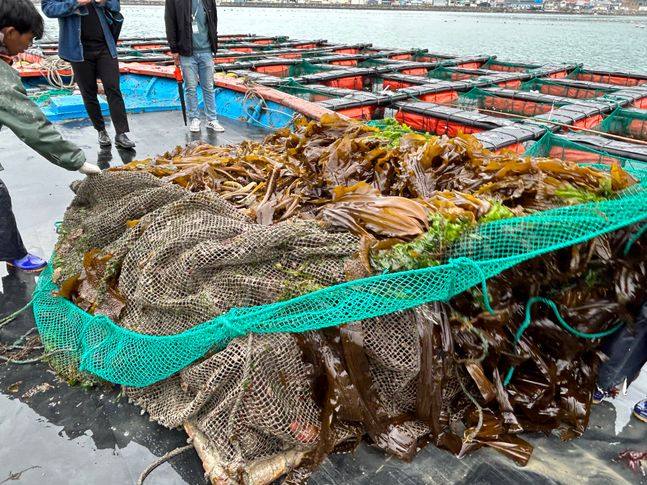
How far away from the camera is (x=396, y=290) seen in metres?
1.84

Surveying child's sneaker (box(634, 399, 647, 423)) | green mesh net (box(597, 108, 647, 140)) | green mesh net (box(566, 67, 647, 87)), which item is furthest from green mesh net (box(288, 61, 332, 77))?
child's sneaker (box(634, 399, 647, 423))

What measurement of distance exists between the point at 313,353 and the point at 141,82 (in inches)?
A: 340

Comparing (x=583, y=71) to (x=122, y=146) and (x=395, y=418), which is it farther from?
(x=395, y=418)

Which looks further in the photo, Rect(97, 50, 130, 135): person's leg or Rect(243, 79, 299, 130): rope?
Rect(243, 79, 299, 130): rope

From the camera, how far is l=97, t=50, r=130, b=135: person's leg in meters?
5.05

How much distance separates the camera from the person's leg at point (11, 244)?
3041 mm

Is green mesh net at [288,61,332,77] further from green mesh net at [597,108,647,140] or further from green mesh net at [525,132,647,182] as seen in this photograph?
green mesh net at [525,132,647,182]

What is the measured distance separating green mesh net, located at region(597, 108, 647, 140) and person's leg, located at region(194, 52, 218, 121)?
5909 millimetres

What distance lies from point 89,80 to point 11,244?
8.96ft

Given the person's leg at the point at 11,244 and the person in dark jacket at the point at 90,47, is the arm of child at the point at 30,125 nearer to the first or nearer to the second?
the person's leg at the point at 11,244

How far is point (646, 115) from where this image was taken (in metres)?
7.18

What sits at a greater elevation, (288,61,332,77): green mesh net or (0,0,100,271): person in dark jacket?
(0,0,100,271): person in dark jacket

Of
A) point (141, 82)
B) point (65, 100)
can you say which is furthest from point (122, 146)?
point (141, 82)

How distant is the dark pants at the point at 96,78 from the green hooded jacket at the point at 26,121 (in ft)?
8.49
